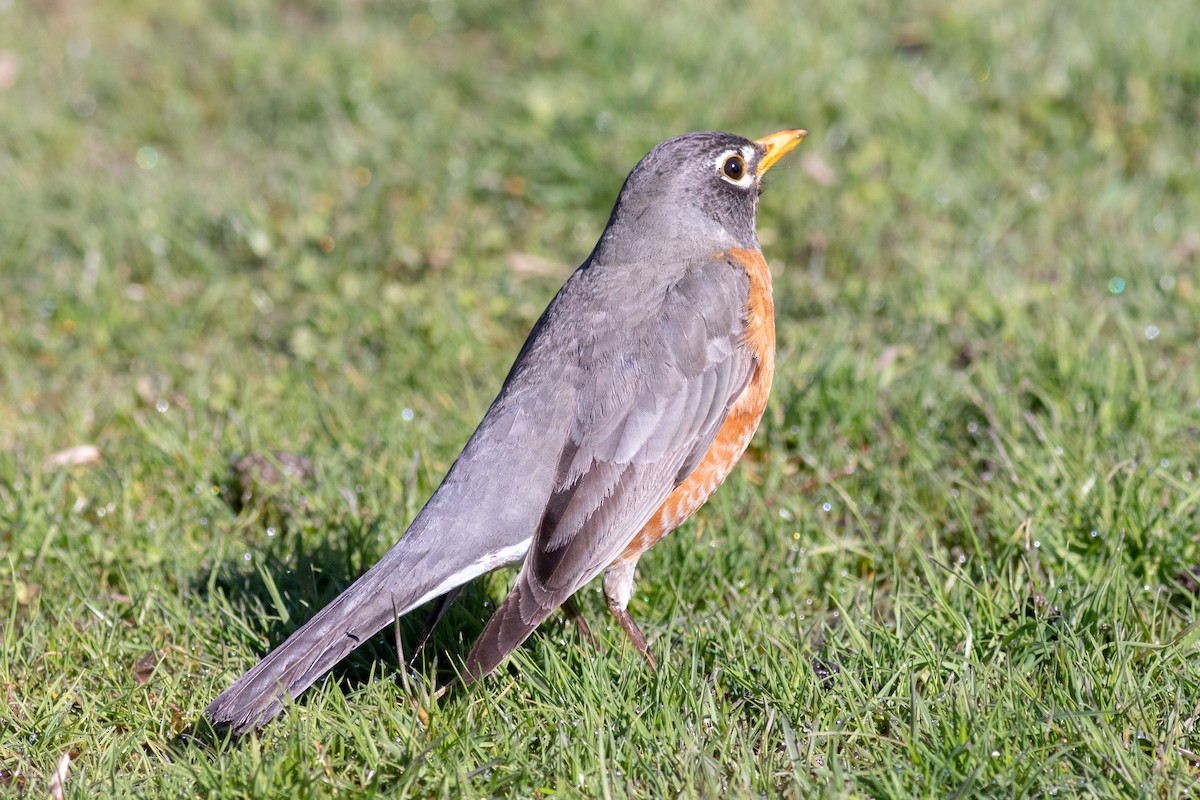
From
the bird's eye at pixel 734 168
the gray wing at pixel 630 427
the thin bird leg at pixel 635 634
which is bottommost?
the thin bird leg at pixel 635 634

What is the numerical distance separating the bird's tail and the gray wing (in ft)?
0.61

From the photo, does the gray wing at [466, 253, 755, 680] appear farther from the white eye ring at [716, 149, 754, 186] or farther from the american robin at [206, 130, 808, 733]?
the white eye ring at [716, 149, 754, 186]

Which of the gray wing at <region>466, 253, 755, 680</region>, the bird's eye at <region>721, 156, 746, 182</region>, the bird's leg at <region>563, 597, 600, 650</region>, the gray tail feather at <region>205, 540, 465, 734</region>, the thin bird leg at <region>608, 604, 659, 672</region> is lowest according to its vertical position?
the bird's leg at <region>563, 597, 600, 650</region>

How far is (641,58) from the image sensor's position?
7453mm

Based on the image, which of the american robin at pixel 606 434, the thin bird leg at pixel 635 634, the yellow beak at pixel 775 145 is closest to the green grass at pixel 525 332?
the thin bird leg at pixel 635 634

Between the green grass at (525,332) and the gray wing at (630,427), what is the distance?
0.95 feet

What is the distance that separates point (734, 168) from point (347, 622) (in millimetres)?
2176

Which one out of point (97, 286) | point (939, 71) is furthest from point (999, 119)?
point (97, 286)

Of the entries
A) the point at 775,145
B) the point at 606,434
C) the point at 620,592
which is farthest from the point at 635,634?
the point at 775,145

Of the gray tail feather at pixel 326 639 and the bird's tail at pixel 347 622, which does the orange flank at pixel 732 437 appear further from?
the gray tail feather at pixel 326 639

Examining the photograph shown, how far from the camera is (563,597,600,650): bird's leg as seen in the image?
12.7 ft

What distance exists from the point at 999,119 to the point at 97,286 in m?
4.86

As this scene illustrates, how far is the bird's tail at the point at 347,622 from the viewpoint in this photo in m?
3.33

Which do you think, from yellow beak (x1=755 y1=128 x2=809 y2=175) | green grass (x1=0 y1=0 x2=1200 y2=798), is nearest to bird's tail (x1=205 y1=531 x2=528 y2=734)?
green grass (x1=0 y1=0 x2=1200 y2=798)
